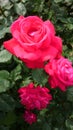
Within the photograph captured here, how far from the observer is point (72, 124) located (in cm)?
159

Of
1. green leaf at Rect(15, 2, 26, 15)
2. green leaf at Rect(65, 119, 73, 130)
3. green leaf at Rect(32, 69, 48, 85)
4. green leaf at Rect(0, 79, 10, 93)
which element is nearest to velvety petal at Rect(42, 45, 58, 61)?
green leaf at Rect(32, 69, 48, 85)

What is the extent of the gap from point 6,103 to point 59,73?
0.31m

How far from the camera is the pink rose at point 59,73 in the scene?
125cm

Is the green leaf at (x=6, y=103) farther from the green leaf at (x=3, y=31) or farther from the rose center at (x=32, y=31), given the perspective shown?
the rose center at (x=32, y=31)

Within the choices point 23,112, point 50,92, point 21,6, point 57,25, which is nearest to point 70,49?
point 57,25

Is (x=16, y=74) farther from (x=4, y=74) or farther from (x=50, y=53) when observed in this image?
(x=50, y=53)

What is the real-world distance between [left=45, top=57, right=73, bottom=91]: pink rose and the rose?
0.06 metres

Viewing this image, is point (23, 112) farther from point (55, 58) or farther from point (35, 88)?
point (55, 58)

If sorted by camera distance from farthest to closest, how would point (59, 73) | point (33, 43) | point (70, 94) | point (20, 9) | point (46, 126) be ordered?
point (20, 9) < point (46, 126) < point (70, 94) < point (59, 73) < point (33, 43)

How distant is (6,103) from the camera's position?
1.47 m

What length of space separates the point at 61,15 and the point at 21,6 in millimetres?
426

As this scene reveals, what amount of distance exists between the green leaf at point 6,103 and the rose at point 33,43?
0.33m

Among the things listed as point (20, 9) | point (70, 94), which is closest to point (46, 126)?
point (70, 94)

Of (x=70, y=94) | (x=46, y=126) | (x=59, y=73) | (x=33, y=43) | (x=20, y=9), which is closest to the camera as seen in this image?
(x=33, y=43)
